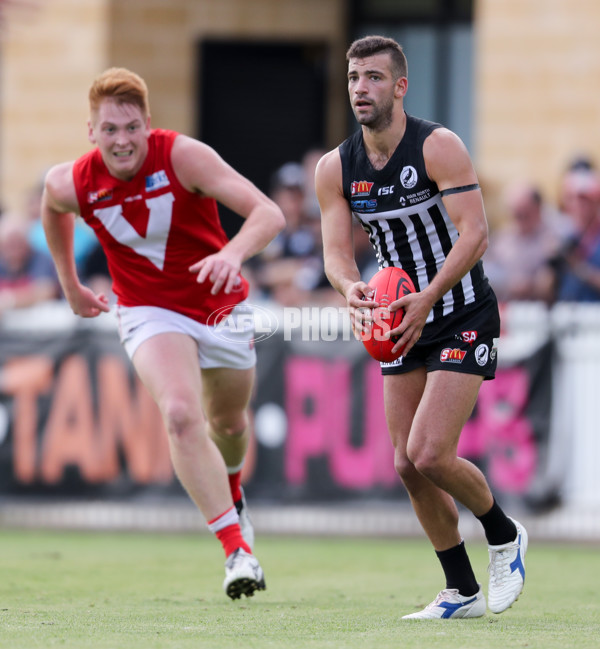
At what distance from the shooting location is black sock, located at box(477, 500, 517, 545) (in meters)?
6.20

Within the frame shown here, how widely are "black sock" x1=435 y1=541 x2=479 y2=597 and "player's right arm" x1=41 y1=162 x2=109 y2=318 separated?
86.7 inches

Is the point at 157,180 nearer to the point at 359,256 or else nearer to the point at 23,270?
the point at 359,256

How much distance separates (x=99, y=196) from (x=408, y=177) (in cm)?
169

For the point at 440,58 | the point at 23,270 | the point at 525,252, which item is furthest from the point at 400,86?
the point at 440,58

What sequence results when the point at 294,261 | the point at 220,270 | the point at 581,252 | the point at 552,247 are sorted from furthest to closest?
the point at 294,261, the point at 552,247, the point at 581,252, the point at 220,270

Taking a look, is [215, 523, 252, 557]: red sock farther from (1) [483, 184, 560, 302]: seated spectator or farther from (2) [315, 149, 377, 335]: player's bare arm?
(1) [483, 184, 560, 302]: seated spectator

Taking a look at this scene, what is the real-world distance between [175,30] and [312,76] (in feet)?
5.96

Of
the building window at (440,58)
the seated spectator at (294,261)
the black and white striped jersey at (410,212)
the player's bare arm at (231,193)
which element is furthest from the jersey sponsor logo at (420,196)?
the building window at (440,58)

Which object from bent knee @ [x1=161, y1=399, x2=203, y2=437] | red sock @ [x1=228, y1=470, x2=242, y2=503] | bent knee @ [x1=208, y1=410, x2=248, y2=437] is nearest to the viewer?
bent knee @ [x1=161, y1=399, x2=203, y2=437]

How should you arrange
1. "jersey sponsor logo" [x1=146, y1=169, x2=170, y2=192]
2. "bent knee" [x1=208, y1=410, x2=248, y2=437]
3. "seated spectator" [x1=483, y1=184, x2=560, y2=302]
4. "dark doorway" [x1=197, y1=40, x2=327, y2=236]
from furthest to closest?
"dark doorway" [x1=197, y1=40, x2=327, y2=236] → "seated spectator" [x1=483, y1=184, x2=560, y2=302] → "bent knee" [x1=208, y1=410, x2=248, y2=437] → "jersey sponsor logo" [x1=146, y1=169, x2=170, y2=192]

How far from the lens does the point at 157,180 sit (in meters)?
6.78

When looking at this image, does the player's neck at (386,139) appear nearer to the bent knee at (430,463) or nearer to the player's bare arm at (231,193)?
the player's bare arm at (231,193)

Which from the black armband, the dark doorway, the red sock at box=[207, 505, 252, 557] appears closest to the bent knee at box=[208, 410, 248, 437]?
the red sock at box=[207, 505, 252, 557]

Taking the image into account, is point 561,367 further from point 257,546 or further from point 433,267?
point 433,267
